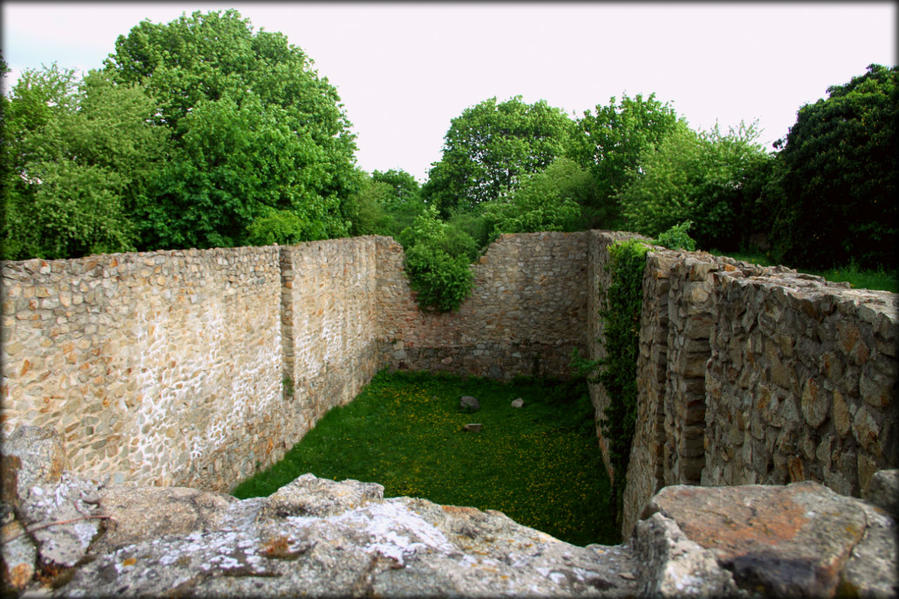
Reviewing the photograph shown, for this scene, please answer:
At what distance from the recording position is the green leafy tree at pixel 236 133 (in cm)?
1268

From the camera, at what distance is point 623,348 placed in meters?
7.48

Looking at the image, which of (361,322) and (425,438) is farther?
(361,322)

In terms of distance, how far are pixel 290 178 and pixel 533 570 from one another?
527 inches

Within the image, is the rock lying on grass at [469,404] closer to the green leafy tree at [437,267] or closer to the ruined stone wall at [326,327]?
the ruined stone wall at [326,327]

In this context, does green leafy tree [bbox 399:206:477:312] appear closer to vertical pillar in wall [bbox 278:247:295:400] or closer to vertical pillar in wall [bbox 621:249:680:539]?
→ vertical pillar in wall [bbox 278:247:295:400]

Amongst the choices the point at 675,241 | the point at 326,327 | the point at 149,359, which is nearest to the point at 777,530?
the point at 149,359

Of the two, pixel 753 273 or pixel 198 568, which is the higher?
pixel 753 273

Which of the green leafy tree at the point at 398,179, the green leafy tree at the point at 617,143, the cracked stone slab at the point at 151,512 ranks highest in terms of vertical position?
the green leafy tree at the point at 398,179

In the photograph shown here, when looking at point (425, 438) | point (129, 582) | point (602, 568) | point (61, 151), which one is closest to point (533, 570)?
point (602, 568)

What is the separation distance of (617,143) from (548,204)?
3.71 m

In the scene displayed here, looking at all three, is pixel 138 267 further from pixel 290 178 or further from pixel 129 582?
pixel 290 178

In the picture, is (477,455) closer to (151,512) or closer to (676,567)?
(151,512)

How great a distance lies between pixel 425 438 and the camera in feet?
36.2

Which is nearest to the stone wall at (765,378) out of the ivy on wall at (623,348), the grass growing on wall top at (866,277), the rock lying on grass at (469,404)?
the ivy on wall at (623,348)
